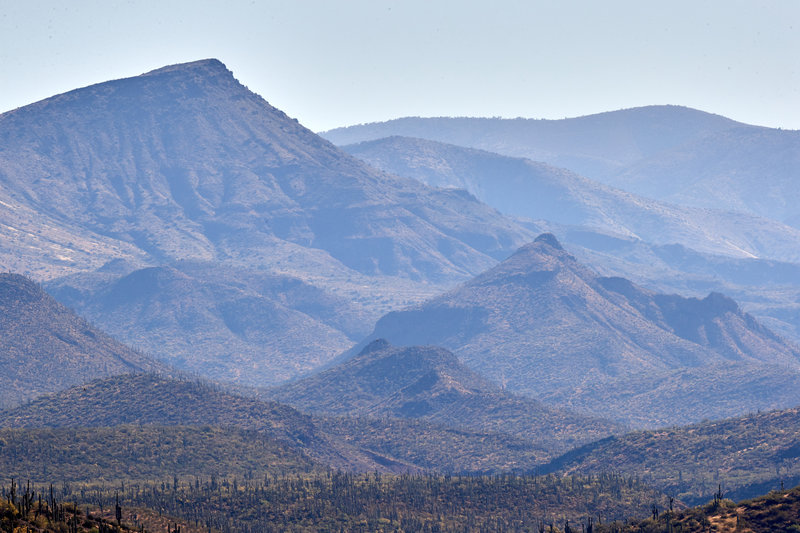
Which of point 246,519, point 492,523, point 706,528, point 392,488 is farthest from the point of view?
point 392,488

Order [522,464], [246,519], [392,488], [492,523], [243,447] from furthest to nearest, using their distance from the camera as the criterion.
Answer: [522,464], [243,447], [392,488], [492,523], [246,519]

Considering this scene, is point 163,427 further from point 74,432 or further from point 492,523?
point 492,523

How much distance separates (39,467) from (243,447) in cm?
3380

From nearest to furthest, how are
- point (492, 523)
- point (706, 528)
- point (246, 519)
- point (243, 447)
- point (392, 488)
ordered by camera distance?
1. point (706, 528)
2. point (246, 519)
3. point (492, 523)
4. point (392, 488)
5. point (243, 447)

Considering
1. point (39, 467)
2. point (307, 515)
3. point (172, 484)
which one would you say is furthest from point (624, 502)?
point (39, 467)

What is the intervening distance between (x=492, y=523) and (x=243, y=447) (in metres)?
53.9

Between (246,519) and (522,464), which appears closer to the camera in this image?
A: (246,519)

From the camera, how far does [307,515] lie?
125 meters

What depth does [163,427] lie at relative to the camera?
17550 centimetres

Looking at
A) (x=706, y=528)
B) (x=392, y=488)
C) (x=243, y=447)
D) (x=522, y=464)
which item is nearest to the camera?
(x=706, y=528)

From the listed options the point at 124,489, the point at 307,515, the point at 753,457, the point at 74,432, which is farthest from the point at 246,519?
the point at 753,457

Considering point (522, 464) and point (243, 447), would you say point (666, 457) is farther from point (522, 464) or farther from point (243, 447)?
point (243, 447)

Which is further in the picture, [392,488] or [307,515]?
[392,488]

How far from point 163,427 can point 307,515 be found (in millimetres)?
56164
